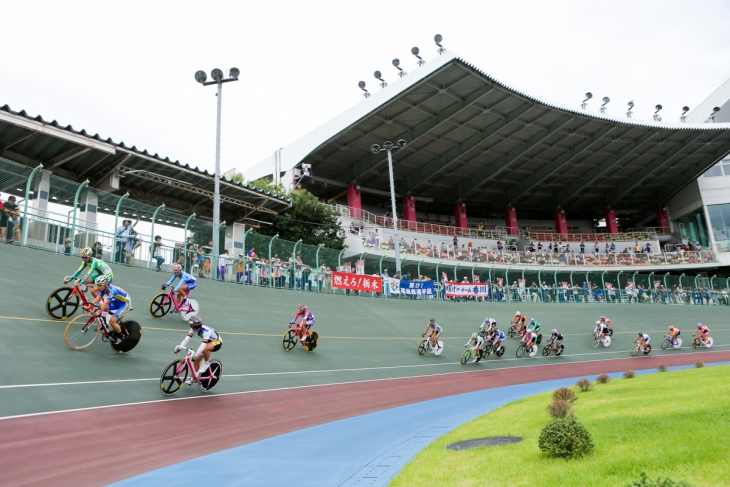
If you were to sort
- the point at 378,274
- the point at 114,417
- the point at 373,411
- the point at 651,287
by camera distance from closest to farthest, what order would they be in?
the point at 114,417 → the point at 373,411 → the point at 378,274 → the point at 651,287

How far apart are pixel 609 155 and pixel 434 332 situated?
38.8 m

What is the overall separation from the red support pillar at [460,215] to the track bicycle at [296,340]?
38.7 metres

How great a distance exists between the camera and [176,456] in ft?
25.1

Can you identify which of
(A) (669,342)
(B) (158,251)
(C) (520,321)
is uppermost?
(B) (158,251)

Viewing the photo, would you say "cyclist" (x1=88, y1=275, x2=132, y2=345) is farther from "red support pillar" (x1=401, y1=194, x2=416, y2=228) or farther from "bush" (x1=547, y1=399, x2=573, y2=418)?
"red support pillar" (x1=401, y1=194, x2=416, y2=228)

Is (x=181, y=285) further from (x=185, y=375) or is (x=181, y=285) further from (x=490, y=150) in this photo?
(x=490, y=150)

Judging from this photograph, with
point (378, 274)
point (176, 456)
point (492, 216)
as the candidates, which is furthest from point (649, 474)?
point (492, 216)

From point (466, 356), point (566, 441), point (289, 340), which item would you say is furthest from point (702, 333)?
point (566, 441)

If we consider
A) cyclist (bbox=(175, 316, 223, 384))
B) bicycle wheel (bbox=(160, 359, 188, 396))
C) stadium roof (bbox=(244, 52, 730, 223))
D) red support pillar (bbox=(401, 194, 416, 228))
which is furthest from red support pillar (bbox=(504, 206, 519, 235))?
bicycle wheel (bbox=(160, 359, 188, 396))

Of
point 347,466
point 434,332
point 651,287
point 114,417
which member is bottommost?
point 347,466

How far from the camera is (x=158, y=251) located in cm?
1886

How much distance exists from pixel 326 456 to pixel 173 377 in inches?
181

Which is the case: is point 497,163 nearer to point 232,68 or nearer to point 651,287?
point 651,287

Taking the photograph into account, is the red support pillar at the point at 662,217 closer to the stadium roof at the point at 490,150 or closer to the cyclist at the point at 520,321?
the stadium roof at the point at 490,150
